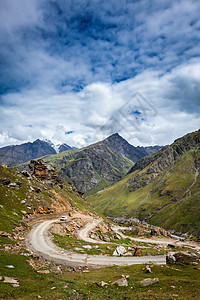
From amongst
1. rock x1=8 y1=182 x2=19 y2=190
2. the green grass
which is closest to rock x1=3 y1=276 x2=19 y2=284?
the green grass

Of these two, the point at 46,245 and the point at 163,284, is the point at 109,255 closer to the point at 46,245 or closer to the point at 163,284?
the point at 46,245

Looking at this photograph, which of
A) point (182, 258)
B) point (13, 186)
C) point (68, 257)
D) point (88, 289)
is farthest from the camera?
point (13, 186)

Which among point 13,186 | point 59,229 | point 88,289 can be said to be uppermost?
point 13,186

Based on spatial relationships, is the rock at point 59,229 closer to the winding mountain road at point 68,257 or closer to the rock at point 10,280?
the winding mountain road at point 68,257

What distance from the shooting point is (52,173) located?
143m

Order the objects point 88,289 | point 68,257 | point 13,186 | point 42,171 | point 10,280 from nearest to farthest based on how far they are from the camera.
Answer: point 10,280 < point 88,289 < point 68,257 < point 13,186 < point 42,171

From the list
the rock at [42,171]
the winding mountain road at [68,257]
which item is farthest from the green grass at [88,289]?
the rock at [42,171]

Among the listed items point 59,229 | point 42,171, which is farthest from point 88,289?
point 42,171

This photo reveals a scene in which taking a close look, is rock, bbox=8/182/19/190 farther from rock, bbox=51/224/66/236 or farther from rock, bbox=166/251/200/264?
rock, bbox=166/251/200/264

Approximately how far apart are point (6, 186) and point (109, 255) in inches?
2042

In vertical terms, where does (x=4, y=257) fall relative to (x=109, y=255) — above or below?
above

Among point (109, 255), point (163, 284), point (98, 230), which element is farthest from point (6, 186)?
point (163, 284)

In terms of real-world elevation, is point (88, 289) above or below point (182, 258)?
above

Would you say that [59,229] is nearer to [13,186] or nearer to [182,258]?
[13,186]
